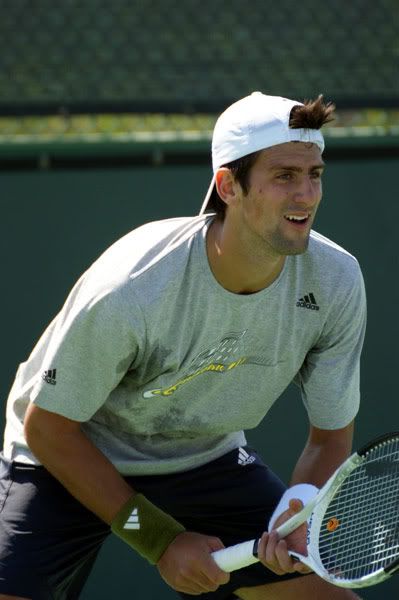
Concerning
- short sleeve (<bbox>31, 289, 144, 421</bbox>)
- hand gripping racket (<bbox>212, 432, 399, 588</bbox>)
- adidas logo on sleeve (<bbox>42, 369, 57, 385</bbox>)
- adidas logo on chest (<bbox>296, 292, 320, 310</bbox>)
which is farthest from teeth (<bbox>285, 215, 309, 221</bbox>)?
adidas logo on sleeve (<bbox>42, 369, 57, 385</bbox>)

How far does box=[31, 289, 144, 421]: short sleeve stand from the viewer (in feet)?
10.5

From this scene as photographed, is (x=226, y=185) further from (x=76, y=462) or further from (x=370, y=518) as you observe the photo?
(x=370, y=518)

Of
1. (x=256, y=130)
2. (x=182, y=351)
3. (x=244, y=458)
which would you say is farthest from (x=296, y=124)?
(x=244, y=458)

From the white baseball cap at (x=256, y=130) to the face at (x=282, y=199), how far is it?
22 millimetres

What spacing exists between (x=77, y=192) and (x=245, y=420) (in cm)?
139

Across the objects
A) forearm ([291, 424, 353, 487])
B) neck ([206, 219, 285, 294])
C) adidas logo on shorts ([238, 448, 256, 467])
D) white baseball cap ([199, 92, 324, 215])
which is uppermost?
white baseball cap ([199, 92, 324, 215])

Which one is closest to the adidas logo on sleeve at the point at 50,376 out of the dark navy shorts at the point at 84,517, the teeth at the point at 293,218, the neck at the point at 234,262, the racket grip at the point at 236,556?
the dark navy shorts at the point at 84,517

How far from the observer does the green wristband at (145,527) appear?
10.9 ft

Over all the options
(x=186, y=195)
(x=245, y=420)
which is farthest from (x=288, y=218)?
(x=186, y=195)

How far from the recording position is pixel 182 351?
3.35 metres

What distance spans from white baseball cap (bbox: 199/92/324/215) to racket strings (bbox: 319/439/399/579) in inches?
31.1

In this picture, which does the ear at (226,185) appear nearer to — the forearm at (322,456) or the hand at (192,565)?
the forearm at (322,456)

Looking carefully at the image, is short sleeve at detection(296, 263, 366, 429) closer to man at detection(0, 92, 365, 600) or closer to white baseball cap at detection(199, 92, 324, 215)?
man at detection(0, 92, 365, 600)

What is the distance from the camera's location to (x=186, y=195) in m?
4.69
